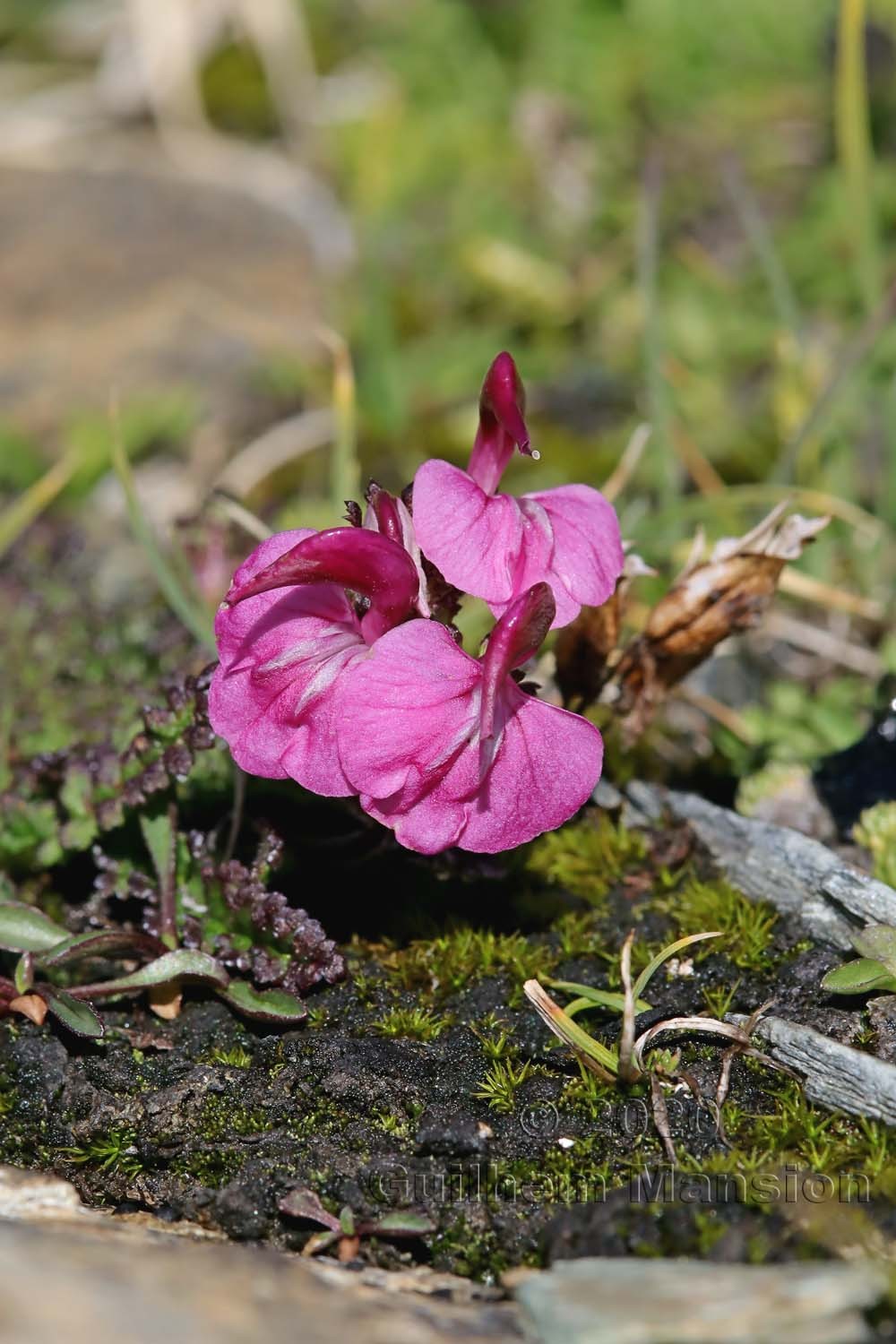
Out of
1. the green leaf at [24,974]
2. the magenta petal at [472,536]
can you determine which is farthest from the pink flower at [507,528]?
the green leaf at [24,974]

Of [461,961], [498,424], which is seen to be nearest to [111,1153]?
[461,961]

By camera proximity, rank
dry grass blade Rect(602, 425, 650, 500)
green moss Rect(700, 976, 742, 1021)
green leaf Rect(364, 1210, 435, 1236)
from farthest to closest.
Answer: dry grass blade Rect(602, 425, 650, 500) < green moss Rect(700, 976, 742, 1021) < green leaf Rect(364, 1210, 435, 1236)

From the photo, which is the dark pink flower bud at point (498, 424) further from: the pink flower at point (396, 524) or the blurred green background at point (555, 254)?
the blurred green background at point (555, 254)

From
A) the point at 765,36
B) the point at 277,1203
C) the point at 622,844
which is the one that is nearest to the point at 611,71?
the point at 765,36

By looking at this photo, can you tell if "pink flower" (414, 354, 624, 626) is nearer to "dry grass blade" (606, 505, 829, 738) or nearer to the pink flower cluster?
the pink flower cluster

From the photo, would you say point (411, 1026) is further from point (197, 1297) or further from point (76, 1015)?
point (197, 1297)

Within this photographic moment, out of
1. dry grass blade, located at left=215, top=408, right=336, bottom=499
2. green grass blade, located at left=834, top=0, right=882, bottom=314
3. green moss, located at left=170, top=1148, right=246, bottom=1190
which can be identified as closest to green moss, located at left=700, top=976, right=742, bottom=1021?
green moss, located at left=170, top=1148, right=246, bottom=1190

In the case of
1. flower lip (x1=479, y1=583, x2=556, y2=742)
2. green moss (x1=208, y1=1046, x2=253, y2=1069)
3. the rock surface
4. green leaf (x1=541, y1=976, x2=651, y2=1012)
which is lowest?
green moss (x1=208, y1=1046, x2=253, y2=1069)
